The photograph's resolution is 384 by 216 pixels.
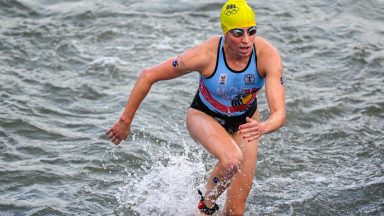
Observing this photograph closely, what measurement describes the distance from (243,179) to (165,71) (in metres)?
1.44

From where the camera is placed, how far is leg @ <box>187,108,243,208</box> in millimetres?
7504

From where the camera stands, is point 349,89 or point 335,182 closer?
point 335,182

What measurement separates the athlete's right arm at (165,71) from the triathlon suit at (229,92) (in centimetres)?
16

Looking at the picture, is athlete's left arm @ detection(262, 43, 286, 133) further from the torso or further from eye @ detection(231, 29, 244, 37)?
eye @ detection(231, 29, 244, 37)

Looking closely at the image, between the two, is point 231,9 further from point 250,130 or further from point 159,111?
point 159,111

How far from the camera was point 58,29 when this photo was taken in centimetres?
1545

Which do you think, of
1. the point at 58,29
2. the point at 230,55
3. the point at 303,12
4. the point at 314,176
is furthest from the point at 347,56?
the point at 230,55

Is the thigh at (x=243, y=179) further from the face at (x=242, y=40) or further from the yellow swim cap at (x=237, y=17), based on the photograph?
the yellow swim cap at (x=237, y=17)

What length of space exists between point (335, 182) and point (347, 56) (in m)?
5.05

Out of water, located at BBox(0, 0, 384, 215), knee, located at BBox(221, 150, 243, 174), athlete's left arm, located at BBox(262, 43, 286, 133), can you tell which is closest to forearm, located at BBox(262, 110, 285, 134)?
athlete's left arm, located at BBox(262, 43, 286, 133)

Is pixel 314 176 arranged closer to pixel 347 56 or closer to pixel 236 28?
pixel 236 28

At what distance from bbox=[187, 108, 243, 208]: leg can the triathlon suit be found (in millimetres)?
140

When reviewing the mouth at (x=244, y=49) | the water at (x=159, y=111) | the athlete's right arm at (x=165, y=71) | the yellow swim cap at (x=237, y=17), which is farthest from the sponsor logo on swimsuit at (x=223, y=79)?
the water at (x=159, y=111)

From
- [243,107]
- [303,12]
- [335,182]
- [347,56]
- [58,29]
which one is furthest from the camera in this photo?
[303,12]
